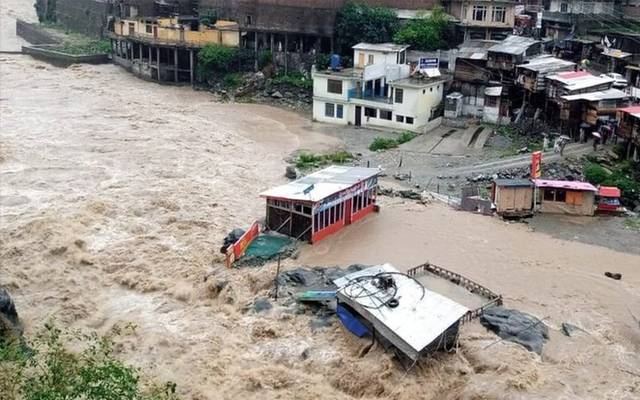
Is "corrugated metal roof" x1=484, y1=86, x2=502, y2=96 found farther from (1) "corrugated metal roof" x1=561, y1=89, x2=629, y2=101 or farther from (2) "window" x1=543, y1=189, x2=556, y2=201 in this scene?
(2) "window" x1=543, y1=189, x2=556, y2=201

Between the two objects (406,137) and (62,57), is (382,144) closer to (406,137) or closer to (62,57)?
(406,137)

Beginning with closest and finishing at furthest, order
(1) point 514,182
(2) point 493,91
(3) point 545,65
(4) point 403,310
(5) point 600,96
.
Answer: (4) point 403,310 < (1) point 514,182 < (5) point 600,96 < (3) point 545,65 < (2) point 493,91

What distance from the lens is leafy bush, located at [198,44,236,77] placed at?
171ft

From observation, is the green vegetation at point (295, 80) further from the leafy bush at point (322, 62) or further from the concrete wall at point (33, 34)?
the concrete wall at point (33, 34)

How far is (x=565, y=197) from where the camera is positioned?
91.8 feet

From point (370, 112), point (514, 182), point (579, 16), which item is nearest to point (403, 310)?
point (514, 182)

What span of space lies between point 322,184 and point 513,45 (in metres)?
20.6

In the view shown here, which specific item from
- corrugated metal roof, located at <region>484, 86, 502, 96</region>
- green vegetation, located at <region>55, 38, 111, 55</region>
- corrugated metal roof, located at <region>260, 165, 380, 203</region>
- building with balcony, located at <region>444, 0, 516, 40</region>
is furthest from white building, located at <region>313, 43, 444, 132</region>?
green vegetation, located at <region>55, 38, 111, 55</region>

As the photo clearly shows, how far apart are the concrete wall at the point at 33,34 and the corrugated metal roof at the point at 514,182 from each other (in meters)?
54.0

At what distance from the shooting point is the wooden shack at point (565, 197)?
2773 cm

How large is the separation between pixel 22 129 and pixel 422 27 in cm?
2484

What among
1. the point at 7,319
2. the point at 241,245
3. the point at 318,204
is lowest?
the point at 7,319

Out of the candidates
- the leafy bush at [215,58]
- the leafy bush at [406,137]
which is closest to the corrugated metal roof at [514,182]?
the leafy bush at [406,137]

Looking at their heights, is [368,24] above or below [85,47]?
above
